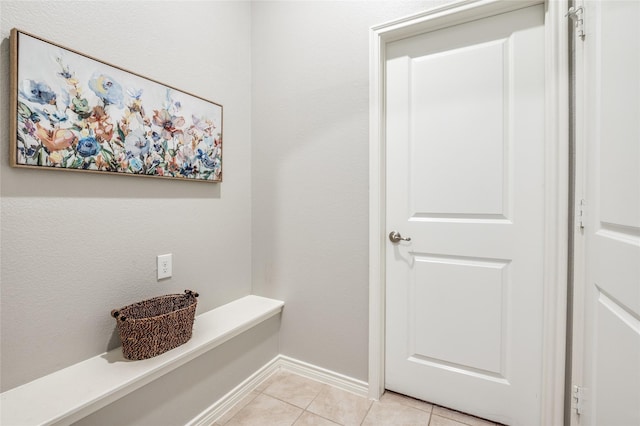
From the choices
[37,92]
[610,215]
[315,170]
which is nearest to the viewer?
[610,215]

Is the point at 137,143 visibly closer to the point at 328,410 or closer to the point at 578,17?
the point at 328,410

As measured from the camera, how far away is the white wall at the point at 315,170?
1.67 metres

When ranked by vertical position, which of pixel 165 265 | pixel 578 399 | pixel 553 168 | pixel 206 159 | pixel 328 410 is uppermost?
pixel 206 159

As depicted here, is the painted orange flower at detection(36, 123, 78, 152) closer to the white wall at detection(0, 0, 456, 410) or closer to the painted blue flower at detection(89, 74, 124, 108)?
the white wall at detection(0, 0, 456, 410)

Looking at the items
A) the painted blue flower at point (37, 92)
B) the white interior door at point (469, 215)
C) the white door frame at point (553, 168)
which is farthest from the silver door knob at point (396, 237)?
the painted blue flower at point (37, 92)

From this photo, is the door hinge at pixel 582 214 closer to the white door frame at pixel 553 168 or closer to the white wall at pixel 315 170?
the white door frame at pixel 553 168

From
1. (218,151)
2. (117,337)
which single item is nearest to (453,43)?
(218,151)

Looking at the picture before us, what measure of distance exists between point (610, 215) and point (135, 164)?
177 cm

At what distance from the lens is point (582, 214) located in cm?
117

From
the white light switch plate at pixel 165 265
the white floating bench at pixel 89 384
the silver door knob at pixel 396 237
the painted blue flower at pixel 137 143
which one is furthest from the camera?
the silver door knob at pixel 396 237

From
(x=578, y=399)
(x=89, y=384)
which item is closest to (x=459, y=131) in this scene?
(x=578, y=399)

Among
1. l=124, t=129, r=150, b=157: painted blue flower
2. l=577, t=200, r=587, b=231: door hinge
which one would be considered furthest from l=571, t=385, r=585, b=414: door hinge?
l=124, t=129, r=150, b=157: painted blue flower

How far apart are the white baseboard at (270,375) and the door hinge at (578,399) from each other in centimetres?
90

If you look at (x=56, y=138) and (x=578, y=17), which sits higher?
(x=578, y=17)
